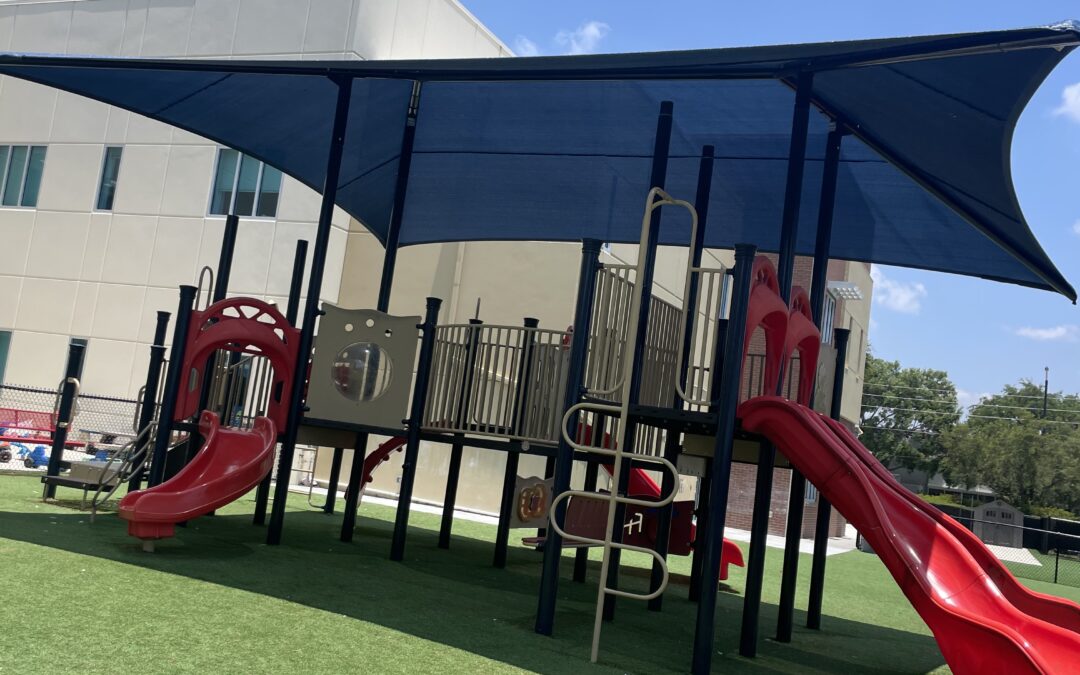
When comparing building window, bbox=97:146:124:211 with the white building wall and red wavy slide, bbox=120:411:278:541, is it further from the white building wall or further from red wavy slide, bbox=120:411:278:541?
red wavy slide, bbox=120:411:278:541

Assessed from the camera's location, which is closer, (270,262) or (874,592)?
(874,592)

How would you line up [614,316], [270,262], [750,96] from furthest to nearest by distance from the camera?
[270,262] → [750,96] → [614,316]

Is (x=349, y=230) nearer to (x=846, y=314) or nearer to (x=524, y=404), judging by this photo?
(x=524, y=404)

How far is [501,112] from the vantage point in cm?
1105

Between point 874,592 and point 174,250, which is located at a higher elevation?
point 174,250

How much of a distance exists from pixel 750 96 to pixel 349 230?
43.9 ft

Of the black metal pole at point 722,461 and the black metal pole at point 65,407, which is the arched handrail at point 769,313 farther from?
the black metal pole at point 65,407

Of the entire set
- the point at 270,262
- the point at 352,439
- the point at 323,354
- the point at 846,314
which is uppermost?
the point at 846,314

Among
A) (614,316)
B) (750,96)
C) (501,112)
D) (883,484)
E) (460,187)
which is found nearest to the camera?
(883,484)

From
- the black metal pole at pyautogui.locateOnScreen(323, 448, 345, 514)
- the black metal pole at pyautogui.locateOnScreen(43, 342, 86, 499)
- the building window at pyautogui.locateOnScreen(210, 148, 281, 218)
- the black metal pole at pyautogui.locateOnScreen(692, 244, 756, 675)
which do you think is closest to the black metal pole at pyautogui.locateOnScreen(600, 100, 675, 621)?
the black metal pole at pyautogui.locateOnScreen(692, 244, 756, 675)

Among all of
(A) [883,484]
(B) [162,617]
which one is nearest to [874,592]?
(A) [883,484]

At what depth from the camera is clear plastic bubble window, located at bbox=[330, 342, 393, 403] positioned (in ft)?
34.1

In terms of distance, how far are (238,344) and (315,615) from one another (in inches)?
191

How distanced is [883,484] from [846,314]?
30740 mm
